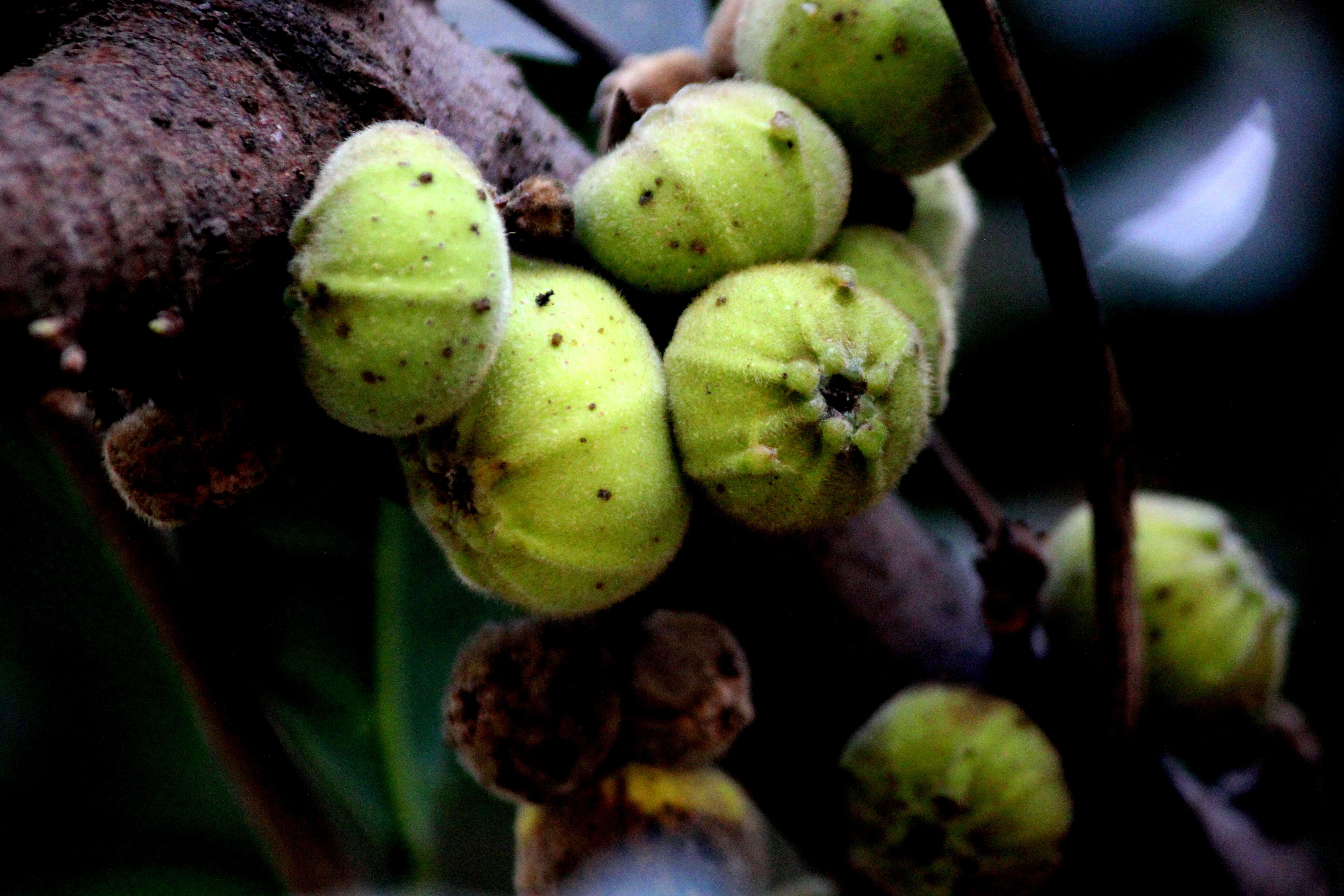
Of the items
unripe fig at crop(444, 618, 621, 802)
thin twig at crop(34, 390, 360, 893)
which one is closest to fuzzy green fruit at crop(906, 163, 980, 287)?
unripe fig at crop(444, 618, 621, 802)

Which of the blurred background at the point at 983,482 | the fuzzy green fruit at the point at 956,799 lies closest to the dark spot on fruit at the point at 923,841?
the fuzzy green fruit at the point at 956,799

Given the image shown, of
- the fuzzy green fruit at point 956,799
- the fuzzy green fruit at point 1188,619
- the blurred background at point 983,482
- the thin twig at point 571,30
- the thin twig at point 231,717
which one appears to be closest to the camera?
the fuzzy green fruit at point 956,799

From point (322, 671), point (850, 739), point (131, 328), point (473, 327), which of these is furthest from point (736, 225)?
point (322, 671)

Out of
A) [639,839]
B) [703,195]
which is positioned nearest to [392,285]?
[703,195]

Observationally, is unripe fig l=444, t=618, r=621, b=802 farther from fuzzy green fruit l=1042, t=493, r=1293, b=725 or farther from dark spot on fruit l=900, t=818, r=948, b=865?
fuzzy green fruit l=1042, t=493, r=1293, b=725

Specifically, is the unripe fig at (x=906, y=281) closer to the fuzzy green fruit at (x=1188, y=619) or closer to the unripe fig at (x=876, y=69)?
the unripe fig at (x=876, y=69)

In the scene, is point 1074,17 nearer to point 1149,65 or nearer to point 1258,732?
point 1149,65

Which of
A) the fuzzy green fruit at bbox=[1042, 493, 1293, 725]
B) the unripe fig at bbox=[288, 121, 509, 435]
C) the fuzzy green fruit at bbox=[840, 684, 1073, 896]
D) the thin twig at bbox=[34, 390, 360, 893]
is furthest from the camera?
the thin twig at bbox=[34, 390, 360, 893]
